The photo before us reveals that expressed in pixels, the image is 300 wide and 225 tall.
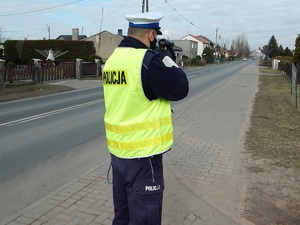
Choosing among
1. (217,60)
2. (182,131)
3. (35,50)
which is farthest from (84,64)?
(217,60)

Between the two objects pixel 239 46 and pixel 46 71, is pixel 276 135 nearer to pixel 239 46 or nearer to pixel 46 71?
pixel 46 71

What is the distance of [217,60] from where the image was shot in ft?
358

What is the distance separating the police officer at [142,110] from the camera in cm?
235

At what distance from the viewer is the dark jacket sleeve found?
2322 mm

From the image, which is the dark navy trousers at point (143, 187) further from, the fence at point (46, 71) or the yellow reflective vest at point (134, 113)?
the fence at point (46, 71)

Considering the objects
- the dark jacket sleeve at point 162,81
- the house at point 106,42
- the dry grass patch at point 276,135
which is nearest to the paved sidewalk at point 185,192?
the dry grass patch at point 276,135

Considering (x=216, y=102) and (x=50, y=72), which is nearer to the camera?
(x=216, y=102)

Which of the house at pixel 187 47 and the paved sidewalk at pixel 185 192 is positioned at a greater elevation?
the house at pixel 187 47

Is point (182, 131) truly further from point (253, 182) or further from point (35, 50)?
point (35, 50)

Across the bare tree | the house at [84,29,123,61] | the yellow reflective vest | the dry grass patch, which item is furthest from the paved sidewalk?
the bare tree

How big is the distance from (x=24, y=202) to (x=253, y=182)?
10.0ft

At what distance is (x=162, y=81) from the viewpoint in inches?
91.4

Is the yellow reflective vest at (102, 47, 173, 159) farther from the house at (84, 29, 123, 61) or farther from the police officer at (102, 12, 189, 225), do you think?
the house at (84, 29, 123, 61)

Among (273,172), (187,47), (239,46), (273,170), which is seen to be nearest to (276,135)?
(273,170)
